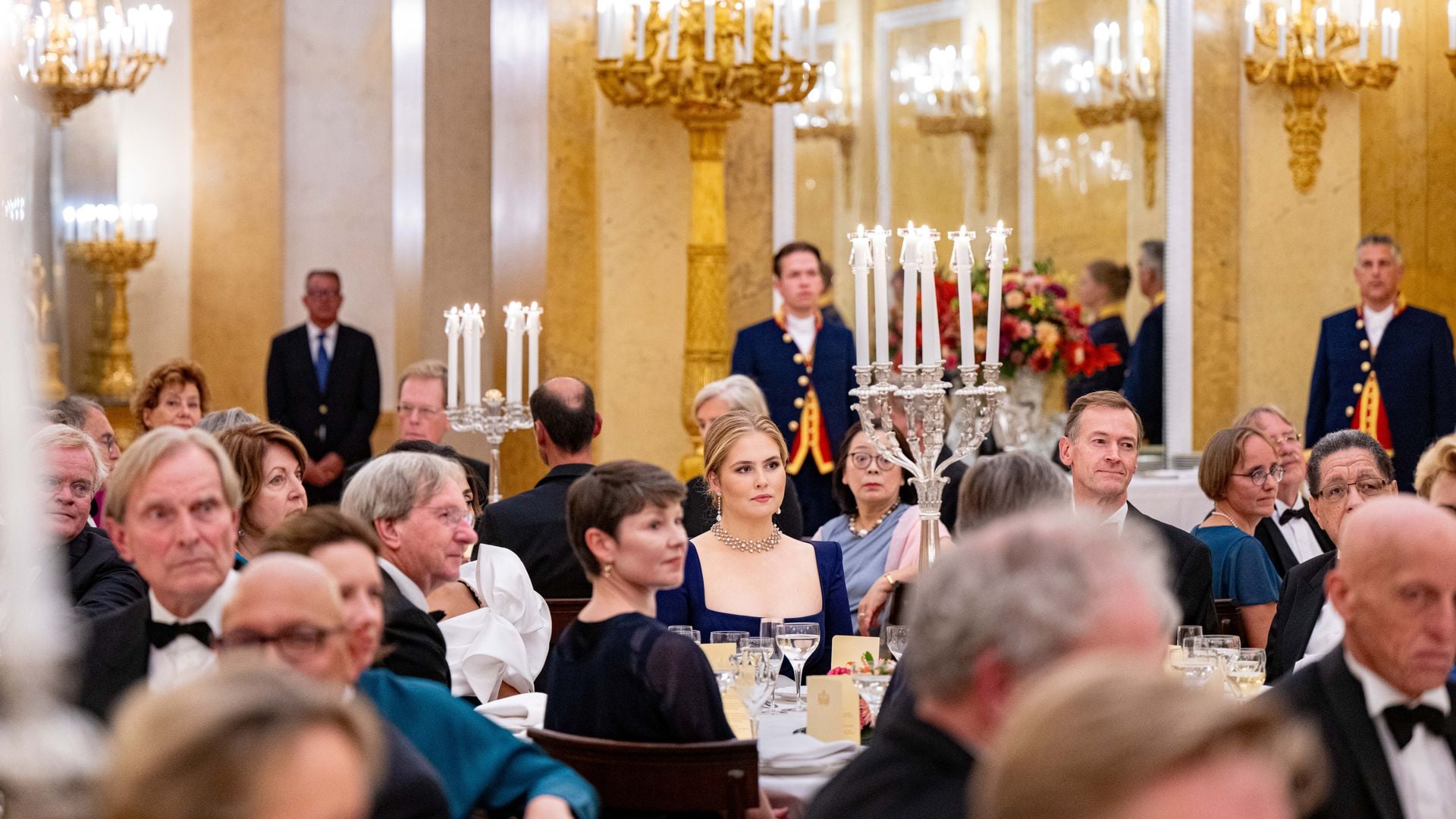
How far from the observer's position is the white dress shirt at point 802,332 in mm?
7320

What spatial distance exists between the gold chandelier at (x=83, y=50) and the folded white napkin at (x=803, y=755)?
272 inches

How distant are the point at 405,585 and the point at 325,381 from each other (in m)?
5.74

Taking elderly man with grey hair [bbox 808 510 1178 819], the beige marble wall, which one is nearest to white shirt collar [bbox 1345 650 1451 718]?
elderly man with grey hair [bbox 808 510 1178 819]

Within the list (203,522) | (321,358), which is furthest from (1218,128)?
(203,522)

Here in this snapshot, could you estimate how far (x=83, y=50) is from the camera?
885 cm

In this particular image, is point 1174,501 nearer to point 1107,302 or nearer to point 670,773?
point 1107,302

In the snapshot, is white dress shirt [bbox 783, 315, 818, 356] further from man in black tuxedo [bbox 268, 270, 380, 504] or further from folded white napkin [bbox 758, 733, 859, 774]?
folded white napkin [bbox 758, 733, 859, 774]

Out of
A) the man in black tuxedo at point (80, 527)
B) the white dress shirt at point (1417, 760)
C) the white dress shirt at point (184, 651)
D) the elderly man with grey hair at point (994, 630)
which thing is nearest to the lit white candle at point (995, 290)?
the white dress shirt at point (1417, 760)

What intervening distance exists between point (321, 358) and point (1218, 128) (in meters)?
4.86

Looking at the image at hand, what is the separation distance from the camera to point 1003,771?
1.31m

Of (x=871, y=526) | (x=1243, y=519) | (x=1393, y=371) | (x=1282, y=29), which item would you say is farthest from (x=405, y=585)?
(x=1282, y=29)

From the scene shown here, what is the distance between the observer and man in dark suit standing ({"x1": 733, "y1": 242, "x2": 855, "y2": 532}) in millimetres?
A: 7285

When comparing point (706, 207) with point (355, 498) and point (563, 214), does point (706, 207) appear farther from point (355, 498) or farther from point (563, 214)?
point (355, 498)

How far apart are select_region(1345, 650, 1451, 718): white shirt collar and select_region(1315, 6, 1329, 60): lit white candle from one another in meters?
6.66
